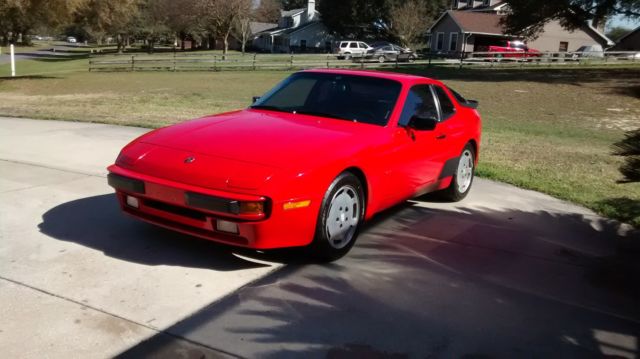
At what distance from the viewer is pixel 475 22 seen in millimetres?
58531

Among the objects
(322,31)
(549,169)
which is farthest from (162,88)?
(322,31)

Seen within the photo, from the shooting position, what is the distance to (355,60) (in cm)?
Answer: 4531

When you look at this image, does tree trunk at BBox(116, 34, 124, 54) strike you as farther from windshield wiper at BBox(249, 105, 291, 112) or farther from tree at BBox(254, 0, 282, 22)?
windshield wiper at BBox(249, 105, 291, 112)

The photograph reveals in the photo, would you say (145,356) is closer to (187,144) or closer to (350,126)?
(187,144)

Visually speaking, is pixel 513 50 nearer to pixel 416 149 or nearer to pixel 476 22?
pixel 476 22

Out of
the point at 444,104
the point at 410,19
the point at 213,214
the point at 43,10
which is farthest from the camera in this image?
the point at 410,19

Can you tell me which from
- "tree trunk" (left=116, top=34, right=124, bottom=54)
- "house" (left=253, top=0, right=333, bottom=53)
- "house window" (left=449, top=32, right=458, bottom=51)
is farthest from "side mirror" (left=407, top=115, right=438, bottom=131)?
"tree trunk" (left=116, top=34, right=124, bottom=54)

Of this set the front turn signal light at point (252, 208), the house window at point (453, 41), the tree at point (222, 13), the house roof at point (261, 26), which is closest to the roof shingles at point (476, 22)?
the house window at point (453, 41)

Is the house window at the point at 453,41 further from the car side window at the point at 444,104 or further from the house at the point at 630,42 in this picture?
the car side window at the point at 444,104

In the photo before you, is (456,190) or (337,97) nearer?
(337,97)

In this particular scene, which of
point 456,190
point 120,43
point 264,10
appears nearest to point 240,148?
point 456,190

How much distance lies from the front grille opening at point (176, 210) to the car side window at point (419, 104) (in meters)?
2.07

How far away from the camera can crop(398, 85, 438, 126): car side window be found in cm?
530

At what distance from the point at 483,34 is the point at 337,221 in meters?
58.1
